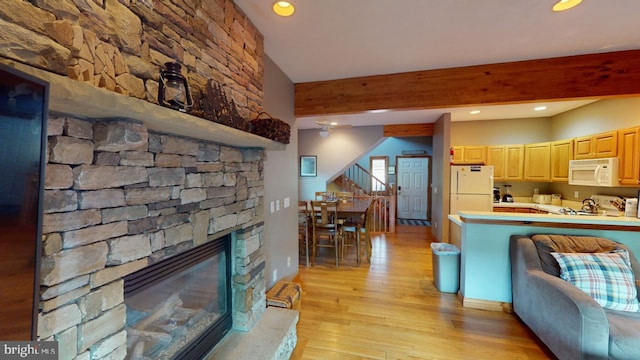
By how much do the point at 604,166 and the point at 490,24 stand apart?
9.84 feet

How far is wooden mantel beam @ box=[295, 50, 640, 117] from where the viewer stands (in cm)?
254

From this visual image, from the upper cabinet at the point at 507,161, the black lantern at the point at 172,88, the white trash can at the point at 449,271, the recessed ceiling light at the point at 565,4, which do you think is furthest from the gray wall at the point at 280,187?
the upper cabinet at the point at 507,161

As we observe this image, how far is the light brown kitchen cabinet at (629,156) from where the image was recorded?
9.86ft

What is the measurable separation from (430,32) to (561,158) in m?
4.05

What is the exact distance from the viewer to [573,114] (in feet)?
14.4

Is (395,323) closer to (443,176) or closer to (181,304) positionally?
(181,304)

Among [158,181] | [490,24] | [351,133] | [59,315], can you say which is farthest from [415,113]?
[59,315]

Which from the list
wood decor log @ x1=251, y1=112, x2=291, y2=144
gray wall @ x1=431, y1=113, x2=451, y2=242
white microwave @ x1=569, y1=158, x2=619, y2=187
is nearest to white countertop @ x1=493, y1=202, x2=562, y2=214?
white microwave @ x1=569, y1=158, x2=619, y2=187

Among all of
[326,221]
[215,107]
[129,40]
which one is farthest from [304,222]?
[129,40]

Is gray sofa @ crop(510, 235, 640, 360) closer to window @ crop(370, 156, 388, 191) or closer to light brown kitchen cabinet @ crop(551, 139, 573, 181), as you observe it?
light brown kitchen cabinet @ crop(551, 139, 573, 181)

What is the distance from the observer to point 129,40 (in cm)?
104

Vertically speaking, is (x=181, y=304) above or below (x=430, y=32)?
below

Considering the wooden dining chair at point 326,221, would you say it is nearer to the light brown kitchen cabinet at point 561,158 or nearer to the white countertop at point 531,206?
the white countertop at point 531,206

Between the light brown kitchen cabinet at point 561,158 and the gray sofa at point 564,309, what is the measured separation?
8.79ft
